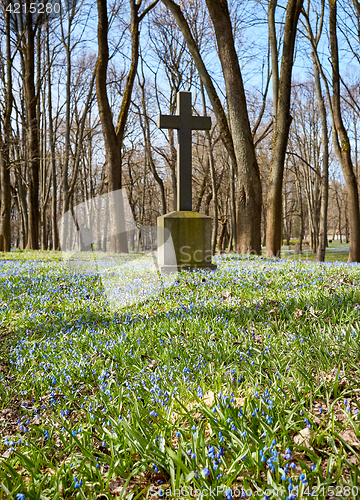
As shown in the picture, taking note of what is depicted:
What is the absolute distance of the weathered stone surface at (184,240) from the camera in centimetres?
643

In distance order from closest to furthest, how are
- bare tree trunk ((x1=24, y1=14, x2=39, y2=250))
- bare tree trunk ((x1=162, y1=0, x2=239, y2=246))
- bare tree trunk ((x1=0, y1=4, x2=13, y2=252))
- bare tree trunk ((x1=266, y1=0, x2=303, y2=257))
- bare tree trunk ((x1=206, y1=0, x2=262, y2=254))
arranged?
bare tree trunk ((x1=206, y1=0, x2=262, y2=254)) < bare tree trunk ((x1=266, y1=0, x2=303, y2=257)) < bare tree trunk ((x1=162, y1=0, x2=239, y2=246)) < bare tree trunk ((x1=0, y1=4, x2=13, y2=252)) < bare tree trunk ((x1=24, y1=14, x2=39, y2=250))

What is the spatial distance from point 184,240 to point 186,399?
448 centimetres

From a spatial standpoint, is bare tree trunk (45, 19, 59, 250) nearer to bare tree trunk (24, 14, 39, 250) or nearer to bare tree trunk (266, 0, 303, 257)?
bare tree trunk (24, 14, 39, 250)

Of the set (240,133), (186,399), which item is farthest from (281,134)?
(186,399)

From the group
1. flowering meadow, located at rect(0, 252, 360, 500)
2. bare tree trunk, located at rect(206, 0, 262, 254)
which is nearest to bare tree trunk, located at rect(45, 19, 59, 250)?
bare tree trunk, located at rect(206, 0, 262, 254)

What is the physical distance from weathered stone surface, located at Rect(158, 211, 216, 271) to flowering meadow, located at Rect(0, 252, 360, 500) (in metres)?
2.12

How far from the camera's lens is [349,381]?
202cm

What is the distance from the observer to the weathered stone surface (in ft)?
21.1

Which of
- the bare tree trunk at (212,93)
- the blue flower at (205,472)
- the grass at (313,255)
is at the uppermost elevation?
the bare tree trunk at (212,93)

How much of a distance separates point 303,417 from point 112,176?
11.0 m

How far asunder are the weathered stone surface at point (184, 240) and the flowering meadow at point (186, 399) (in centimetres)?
212

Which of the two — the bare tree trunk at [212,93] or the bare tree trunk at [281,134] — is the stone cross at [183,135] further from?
the bare tree trunk at [281,134]

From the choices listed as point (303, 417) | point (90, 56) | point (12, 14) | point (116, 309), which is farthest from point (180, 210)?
point (90, 56)

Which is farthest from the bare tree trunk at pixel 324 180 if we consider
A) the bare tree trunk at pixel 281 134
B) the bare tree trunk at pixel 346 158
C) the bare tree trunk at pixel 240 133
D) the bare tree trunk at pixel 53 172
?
the bare tree trunk at pixel 53 172
